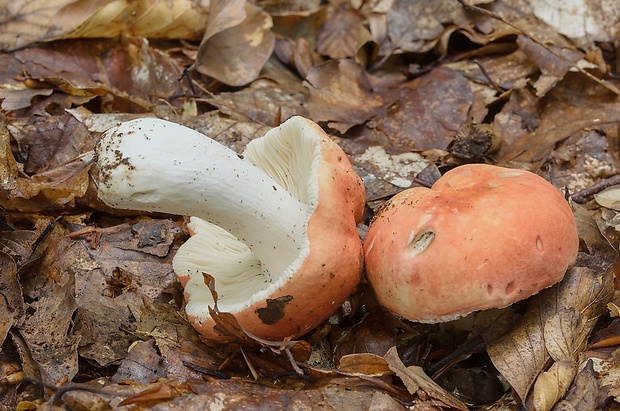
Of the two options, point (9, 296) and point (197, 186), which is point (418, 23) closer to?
point (197, 186)

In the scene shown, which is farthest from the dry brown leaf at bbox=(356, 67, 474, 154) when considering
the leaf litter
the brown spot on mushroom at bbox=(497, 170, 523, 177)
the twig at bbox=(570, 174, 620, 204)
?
the brown spot on mushroom at bbox=(497, 170, 523, 177)

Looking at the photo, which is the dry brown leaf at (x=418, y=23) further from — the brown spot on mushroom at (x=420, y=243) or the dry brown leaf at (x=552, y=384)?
the dry brown leaf at (x=552, y=384)

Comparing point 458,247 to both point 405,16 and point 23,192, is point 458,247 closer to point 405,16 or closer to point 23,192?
point 23,192

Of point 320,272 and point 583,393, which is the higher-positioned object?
point 320,272

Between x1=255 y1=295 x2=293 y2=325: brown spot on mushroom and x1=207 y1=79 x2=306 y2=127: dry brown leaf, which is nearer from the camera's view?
x1=255 y1=295 x2=293 y2=325: brown spot on mushroom

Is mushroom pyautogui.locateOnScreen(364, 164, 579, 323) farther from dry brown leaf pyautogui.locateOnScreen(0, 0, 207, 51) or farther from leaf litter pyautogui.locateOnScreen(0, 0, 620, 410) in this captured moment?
dry brown leaf pyautogui.locateOnScreen(0, 0, 207, 51)

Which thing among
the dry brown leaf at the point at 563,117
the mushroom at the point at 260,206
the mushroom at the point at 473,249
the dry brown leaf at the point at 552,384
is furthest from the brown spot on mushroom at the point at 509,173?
the dry brown leaf at the point at 563,117

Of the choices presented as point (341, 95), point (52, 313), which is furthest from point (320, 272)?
point (341, 95)
